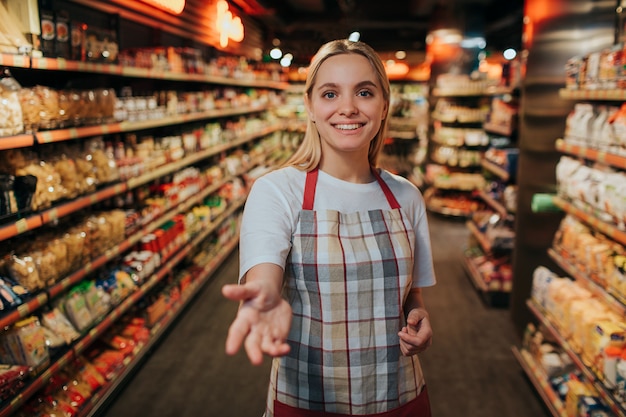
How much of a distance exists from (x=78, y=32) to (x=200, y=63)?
281 centimetres

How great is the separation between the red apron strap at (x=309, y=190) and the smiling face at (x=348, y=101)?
0.11 m

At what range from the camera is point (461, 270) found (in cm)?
661

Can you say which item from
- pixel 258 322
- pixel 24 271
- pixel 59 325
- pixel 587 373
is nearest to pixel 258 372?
pixel 59 325

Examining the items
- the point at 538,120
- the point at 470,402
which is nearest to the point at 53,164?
the point at 470,402

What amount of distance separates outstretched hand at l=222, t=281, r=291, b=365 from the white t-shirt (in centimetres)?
30

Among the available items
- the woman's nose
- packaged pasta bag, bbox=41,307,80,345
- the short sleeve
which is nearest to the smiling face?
the woman's nose

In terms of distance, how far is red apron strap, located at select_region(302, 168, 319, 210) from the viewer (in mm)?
1640

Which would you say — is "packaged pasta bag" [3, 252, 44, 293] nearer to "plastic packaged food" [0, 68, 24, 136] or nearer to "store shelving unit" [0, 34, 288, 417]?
"store shelving unit" [0, 34, 288, 417]

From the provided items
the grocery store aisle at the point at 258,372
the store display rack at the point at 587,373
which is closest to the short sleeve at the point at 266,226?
the store display rack at the point at 587,373

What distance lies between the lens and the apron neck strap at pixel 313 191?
164 centimetres

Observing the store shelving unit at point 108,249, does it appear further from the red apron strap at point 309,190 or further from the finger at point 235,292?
the finger at point 235,292

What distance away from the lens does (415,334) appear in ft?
5.34

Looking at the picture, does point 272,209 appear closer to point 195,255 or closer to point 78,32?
point 78,32

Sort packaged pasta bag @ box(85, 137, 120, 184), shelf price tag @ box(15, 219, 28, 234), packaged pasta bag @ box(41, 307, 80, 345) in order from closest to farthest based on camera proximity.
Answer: shelf price tag @ box(15, 219, 28, 234) → packaged pasta bag @ box(41, 307, 80, 345) → packaged pasta bag @ box(85, 137, 120, 184)
